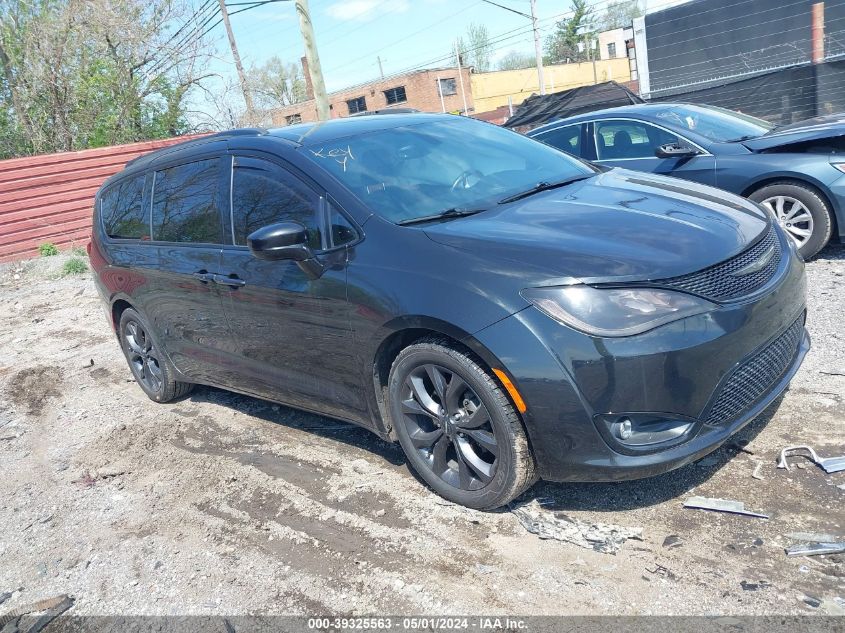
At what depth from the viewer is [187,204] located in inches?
179

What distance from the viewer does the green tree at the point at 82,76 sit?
1836 centimetres

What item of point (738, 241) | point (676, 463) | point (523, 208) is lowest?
point (676, 463)

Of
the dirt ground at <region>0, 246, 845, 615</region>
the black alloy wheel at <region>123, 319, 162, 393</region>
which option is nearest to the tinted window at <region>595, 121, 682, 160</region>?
the dirt ground at <region>0, 246, 845, 615</region>

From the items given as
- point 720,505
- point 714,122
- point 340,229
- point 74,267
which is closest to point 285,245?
point 340,229

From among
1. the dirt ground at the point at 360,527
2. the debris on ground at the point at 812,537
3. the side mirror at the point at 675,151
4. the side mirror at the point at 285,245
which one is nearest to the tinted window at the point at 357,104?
the side mirror at the point at 675,151

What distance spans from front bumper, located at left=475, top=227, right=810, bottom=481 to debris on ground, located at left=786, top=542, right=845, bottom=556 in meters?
0.47

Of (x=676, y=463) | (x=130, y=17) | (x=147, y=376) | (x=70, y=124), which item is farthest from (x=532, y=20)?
(x=676, y=463)

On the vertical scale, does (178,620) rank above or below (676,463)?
below

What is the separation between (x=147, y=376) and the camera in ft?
18.6

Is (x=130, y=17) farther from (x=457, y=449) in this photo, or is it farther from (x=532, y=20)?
(x=457, y=449)

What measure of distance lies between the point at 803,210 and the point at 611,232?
4303 millimetres

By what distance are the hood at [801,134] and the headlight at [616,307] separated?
457 centimetres

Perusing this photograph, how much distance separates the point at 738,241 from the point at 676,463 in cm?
103

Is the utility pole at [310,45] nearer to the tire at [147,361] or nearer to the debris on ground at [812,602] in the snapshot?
the tire at [147,361]
